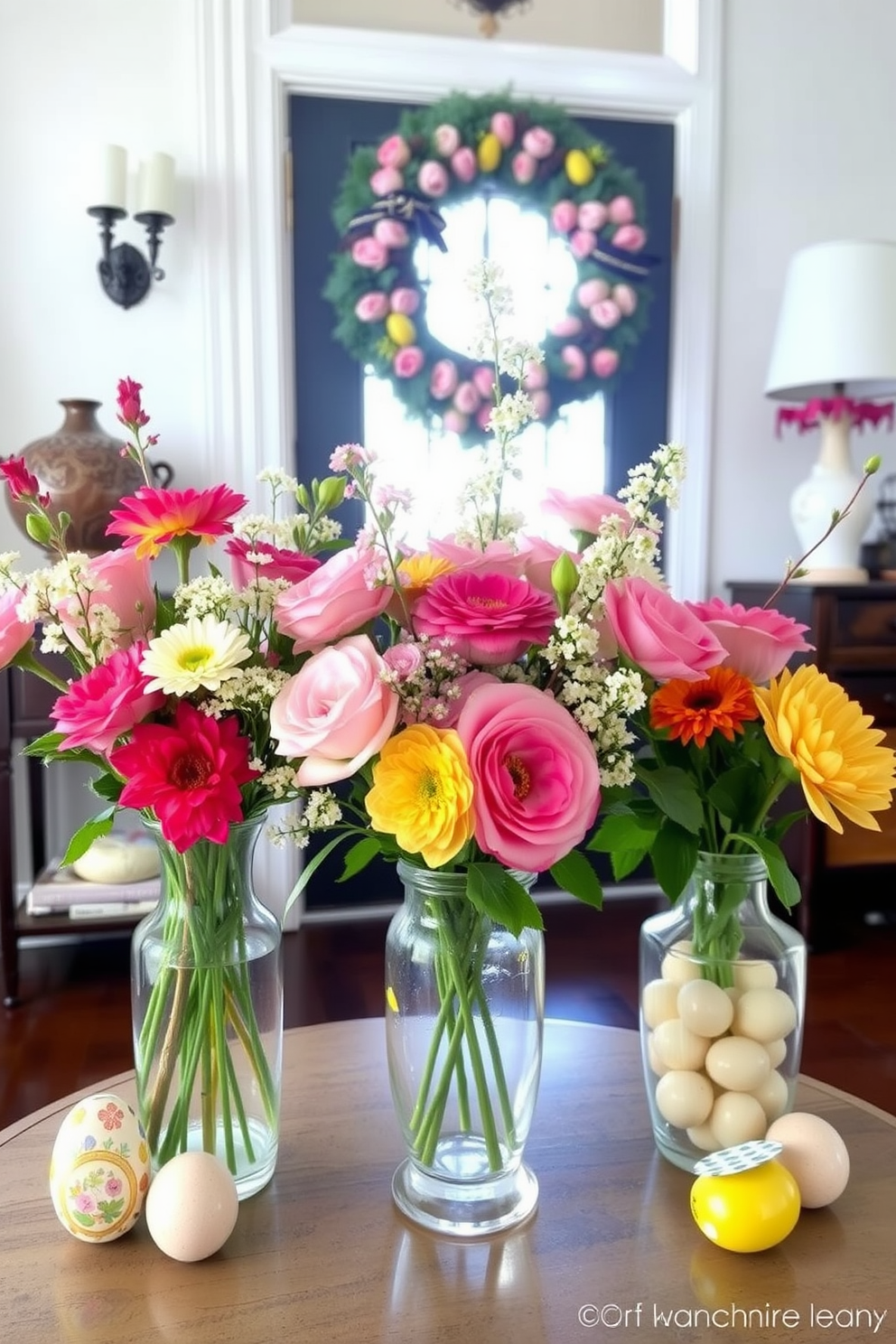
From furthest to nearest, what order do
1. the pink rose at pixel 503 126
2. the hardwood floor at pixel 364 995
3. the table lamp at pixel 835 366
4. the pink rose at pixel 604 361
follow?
the pink rose at pixel 604 361, the pink rose at pixel 503 126, the table lamp at pixel 835 366, the hardwood floor at pixel 364 995

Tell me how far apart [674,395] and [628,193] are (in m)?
0.48

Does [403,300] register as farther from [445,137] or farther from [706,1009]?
[706,1009]

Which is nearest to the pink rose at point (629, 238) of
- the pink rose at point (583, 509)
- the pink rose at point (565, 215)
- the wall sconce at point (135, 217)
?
the pink rose at point (565, 215)

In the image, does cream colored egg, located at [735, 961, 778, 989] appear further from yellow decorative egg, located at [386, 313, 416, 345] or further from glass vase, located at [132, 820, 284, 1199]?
yellow decorative egg, located at [386, 313, 416, 345]

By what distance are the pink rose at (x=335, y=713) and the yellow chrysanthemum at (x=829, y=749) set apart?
0.25 m

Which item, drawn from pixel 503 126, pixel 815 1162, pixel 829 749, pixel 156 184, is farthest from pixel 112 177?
pixel 815 1162

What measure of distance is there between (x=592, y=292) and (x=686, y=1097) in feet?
6.72

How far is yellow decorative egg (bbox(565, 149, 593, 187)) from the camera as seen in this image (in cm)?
235

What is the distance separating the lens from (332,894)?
8.30 ft

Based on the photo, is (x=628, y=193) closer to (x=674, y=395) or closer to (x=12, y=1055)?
(x=674, y=395)

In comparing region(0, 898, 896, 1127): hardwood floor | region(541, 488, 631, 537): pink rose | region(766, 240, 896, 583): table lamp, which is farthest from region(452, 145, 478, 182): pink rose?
region(541, 488, 631, 537): pink rose

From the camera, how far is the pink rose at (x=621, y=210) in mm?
2375

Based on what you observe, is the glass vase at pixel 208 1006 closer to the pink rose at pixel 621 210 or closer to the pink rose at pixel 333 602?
the pink rose at pixel 333 602

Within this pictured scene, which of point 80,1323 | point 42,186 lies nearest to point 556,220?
point 42,186
